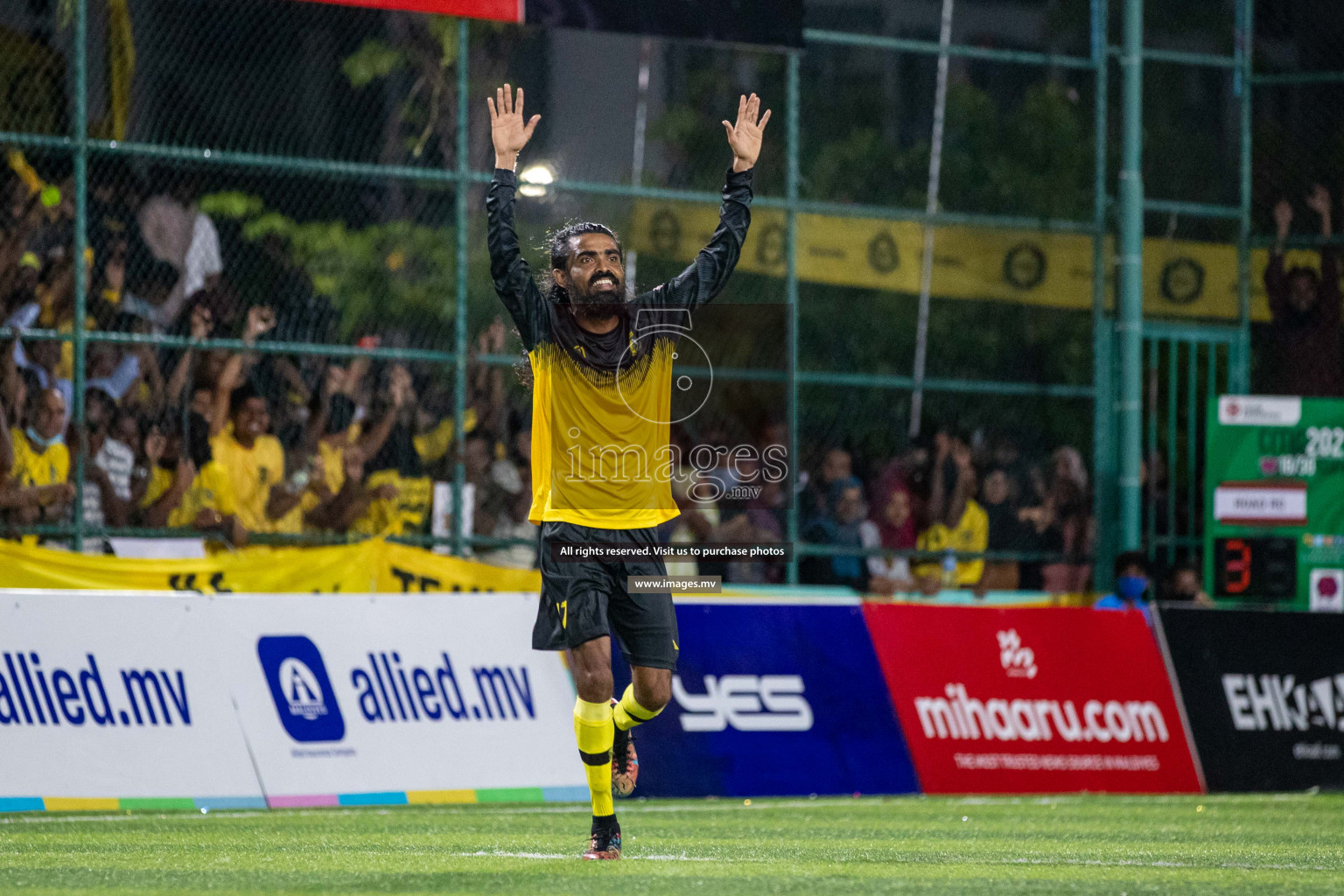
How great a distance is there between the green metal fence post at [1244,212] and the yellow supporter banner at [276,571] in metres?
7.60

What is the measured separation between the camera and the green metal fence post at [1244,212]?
1756 cm

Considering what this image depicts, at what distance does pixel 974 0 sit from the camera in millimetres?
17609

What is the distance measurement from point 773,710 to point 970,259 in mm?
5914

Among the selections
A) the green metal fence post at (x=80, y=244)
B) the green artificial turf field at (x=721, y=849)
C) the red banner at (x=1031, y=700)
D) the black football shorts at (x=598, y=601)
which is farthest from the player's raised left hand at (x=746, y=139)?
the green metal fence post at (x=80, y=244)

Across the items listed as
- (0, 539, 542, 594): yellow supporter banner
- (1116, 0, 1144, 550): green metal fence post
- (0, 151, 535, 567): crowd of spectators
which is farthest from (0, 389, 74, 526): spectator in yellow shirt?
(1116, 0, 1144, 550): green metal fence post

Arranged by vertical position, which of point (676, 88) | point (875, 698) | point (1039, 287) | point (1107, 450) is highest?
point (676, 88)

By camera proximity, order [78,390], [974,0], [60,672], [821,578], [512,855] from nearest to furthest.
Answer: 1. [512,855]
2. [60,672]
3. [78,390]
4. [821,578]
5. [974,0]

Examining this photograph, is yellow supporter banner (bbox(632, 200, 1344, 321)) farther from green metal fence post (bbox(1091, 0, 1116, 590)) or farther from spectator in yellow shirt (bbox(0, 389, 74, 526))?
spectator in yellow shirt (bbox(0, 389, 74, 526))

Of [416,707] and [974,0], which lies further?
[974,0]

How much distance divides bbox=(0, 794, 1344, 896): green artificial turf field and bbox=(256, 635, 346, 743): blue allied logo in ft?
1.77

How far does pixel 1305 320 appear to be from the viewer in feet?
56.0

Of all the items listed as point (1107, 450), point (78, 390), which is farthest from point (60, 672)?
point (1107, 450)

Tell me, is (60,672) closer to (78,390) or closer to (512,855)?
(78,390)

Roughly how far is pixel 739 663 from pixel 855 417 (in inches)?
161
